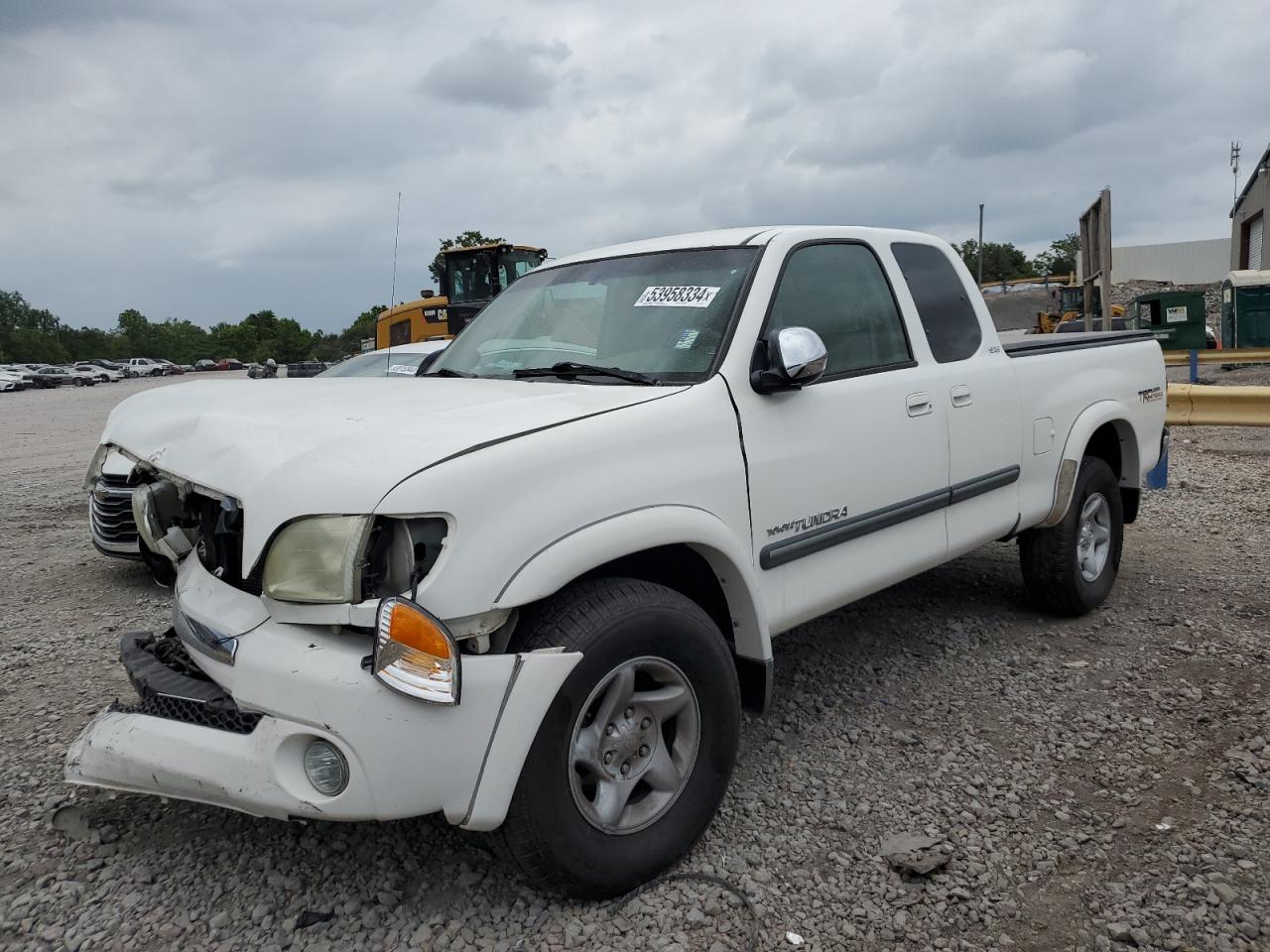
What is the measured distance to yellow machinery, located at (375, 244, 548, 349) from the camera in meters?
17.7

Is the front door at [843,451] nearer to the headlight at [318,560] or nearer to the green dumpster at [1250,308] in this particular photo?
the headlight at [318,560]

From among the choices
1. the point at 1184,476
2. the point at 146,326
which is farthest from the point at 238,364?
the point at 1184,476

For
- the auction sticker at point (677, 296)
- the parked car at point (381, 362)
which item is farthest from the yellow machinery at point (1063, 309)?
the auction sticker at point (677, 296)

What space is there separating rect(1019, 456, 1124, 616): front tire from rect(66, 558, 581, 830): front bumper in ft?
10.0

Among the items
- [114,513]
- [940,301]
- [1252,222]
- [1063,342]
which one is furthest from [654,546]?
[1252,222]

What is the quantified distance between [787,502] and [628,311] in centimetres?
91

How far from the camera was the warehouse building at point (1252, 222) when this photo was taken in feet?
109

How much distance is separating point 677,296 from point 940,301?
52.5 inches

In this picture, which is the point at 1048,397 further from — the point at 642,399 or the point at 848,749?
the point at 642,399

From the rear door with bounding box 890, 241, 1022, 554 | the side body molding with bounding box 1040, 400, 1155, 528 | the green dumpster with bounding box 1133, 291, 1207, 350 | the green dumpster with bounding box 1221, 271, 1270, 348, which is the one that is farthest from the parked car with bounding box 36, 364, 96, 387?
the side body molding with bounding box 1040, 400, 1155, 528

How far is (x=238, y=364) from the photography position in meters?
84.1

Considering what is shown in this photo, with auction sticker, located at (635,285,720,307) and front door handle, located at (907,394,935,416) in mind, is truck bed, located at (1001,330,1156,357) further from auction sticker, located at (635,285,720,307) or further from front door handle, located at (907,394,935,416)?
auction sticker, located at (635,285,720,307)

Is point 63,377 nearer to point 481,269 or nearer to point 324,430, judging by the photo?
point 481,269

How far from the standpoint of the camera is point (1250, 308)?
20.9 meters
